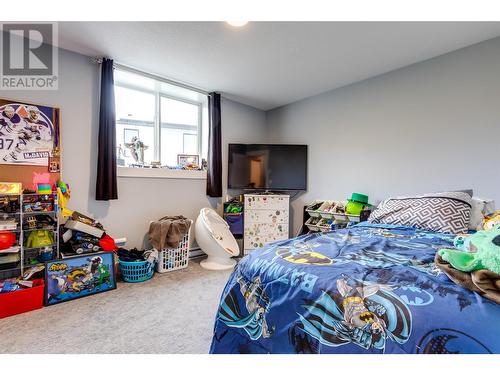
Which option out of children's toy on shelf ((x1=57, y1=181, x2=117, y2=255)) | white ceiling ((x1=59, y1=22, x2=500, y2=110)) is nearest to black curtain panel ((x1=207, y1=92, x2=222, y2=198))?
white ceiling ((x1=59, y1=22, x2=500, y2=110))

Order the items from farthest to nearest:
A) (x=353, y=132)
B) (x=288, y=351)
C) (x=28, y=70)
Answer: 1. (x=353, y=132)
2. (x=28, y=70)
3. (x=288, y=351)

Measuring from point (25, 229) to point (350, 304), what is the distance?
2566 millimetres

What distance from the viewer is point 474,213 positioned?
198 centimetres

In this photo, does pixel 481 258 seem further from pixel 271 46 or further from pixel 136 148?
pixel 136 148

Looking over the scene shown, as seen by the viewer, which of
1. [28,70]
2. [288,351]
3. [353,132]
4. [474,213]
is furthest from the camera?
[353,132]

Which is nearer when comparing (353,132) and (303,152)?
(353,132)

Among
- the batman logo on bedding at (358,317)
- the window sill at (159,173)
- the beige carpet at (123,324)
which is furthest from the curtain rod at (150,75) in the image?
the batman logo on bedding at (358,317)

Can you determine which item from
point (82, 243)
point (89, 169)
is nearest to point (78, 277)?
point (82, 243)

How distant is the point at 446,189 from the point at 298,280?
2.36 metres

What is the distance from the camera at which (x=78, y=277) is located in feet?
7.25

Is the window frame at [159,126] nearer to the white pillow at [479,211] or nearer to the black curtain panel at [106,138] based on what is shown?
the black curtain panel at [106,138]

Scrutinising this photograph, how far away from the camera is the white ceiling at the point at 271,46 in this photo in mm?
2109
